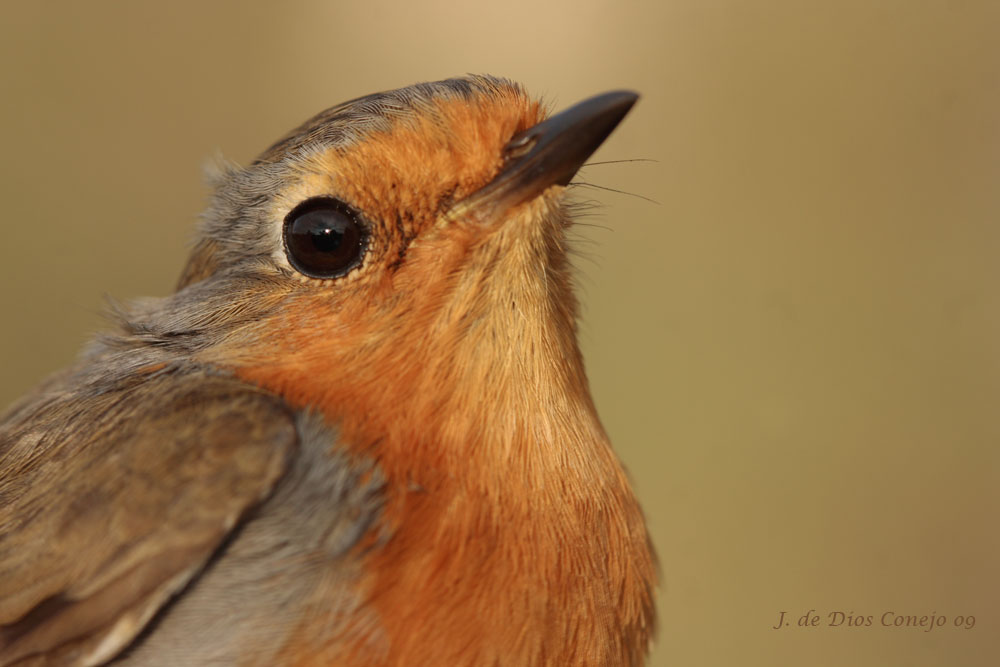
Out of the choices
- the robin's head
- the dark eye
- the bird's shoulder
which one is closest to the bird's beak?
the robin's head

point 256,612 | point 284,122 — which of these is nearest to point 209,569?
point 256,612

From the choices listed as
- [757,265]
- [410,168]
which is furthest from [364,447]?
[757,265]

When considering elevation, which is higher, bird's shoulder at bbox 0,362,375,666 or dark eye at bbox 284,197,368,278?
dark eye at bbox 284,197,368,278

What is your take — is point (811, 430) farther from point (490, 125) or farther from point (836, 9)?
point (490, 125)

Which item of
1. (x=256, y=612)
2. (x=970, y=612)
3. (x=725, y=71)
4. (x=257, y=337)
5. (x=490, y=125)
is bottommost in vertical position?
(x=970, y=612)

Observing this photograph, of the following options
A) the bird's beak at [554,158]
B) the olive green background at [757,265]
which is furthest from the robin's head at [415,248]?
the olive green background at [757,265]

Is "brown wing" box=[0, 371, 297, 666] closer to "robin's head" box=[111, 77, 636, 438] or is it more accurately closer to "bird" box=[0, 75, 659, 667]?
"bird" box=[0, 75, 659, 667]

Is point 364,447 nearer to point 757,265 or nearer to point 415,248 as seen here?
point 415,248
